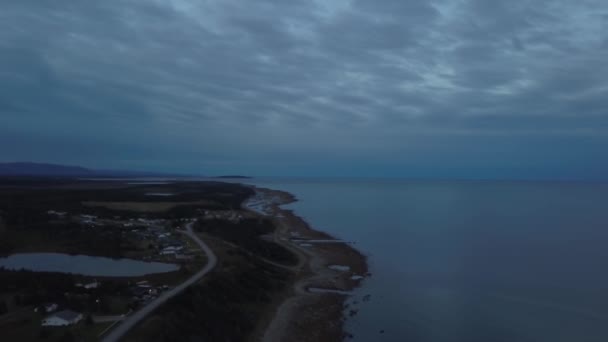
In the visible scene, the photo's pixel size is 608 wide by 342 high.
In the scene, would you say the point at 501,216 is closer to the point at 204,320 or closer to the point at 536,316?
the point at 536,316

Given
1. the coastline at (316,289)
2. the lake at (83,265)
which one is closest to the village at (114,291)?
the lake at (83,265)

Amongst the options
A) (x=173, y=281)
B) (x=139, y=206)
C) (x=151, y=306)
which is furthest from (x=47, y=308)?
(x=139, y=206)

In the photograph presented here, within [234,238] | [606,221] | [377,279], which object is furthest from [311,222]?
[606,221]

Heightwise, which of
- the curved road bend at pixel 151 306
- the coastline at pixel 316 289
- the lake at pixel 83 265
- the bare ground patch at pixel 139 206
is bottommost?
the coastline at pixel 316 289

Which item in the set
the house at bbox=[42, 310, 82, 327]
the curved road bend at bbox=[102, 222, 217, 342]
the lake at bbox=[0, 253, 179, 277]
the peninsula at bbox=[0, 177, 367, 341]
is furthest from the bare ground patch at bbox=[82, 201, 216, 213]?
the house at bbox=[42, 310, 82, 327]

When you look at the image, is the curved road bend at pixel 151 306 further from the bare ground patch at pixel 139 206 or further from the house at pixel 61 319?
the bare ground patch at pixel 139 206

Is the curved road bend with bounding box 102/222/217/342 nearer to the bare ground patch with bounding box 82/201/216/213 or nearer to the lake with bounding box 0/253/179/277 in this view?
the lake with bounding box 0/253/179/277
